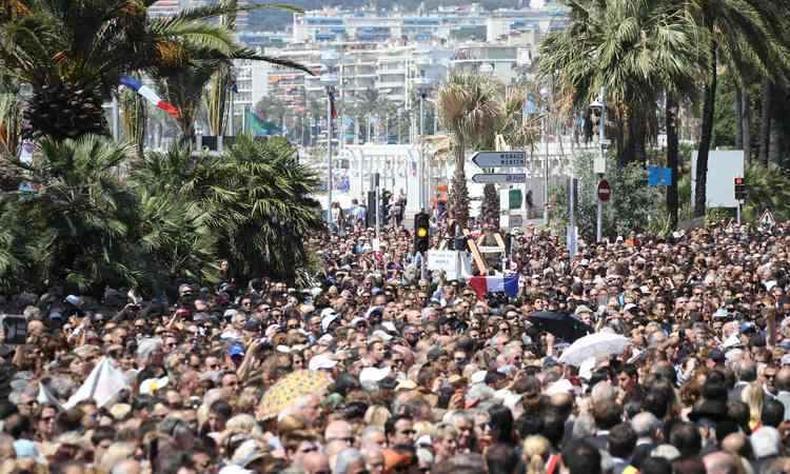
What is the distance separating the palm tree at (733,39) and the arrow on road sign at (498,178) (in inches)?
454

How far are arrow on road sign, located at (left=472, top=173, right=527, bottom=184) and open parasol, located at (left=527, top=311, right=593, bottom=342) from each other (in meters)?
11.8

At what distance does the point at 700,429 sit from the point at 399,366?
4.59m

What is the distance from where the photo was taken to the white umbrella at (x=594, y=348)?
15.5 m

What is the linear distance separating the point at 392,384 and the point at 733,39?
3250 cm

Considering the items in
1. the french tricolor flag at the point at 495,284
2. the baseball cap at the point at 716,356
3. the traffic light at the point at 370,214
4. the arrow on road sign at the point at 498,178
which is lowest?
the traffic light at the point at 370,214

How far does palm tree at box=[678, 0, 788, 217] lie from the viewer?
141ft

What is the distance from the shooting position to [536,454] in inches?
385

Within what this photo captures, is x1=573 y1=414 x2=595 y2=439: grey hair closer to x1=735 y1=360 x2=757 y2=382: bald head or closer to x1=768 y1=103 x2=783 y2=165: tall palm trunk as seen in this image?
x1=735 y1=360 x2=757 y2=382: bald head

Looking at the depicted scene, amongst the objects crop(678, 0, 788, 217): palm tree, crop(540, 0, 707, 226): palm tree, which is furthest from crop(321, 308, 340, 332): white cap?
crop(678, 0, 788, 217): palm tree

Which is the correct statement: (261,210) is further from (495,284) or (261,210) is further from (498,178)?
(498,178)

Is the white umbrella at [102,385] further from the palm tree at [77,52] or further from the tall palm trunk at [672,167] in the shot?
the tall palm trunk at [672,167]

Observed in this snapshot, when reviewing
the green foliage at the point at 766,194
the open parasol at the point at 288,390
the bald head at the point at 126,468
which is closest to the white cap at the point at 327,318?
the open parasol at the point at 288,390

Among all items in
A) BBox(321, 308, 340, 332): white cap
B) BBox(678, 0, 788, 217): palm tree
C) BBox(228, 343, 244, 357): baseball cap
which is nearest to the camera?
BBox(228, 343, 244, 357): baseball cap

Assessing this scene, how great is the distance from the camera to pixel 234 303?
76.6ft
